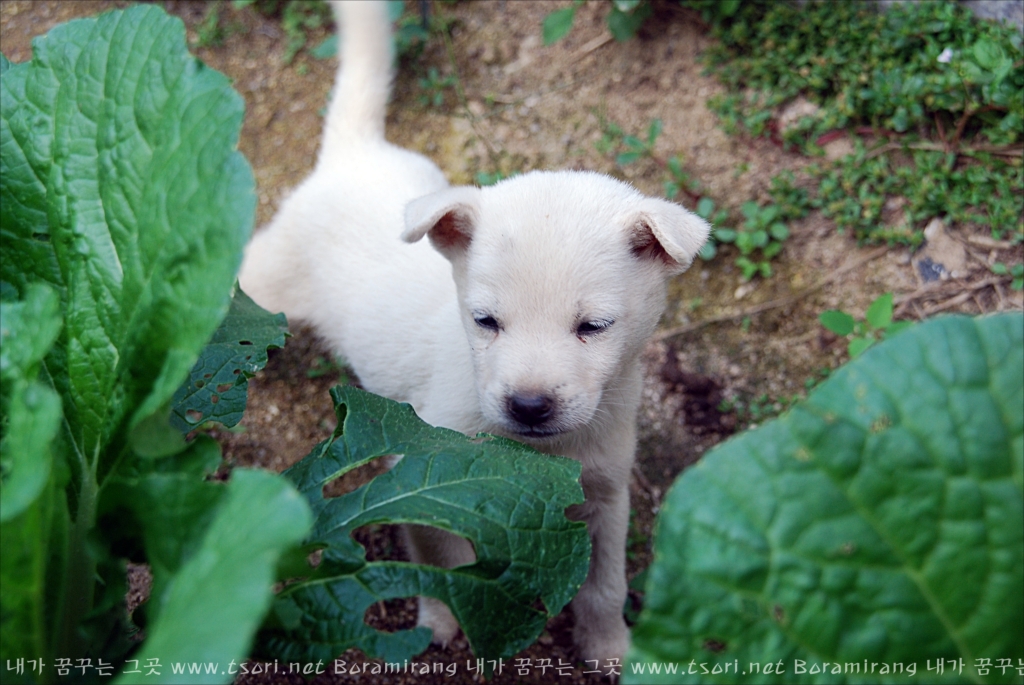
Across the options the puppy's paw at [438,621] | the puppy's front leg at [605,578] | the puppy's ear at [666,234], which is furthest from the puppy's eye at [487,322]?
the puppy's paw at [438,621]

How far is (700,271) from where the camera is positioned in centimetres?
394

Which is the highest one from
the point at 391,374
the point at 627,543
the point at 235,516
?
the point at 235,516

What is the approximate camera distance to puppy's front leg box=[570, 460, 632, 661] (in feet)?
9.86

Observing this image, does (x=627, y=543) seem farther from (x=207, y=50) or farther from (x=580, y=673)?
(x=207, y=50)

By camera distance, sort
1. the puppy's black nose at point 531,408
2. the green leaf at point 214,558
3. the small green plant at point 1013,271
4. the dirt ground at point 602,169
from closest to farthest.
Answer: the green leaf at point 214,558 < the puppy's black nose at point 531,408 < the small green plant at point 1013,271 < the dirt ground at point 602,169

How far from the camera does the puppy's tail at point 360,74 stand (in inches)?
149

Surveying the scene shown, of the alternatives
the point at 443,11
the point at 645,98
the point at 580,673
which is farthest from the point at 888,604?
the point at 443,11

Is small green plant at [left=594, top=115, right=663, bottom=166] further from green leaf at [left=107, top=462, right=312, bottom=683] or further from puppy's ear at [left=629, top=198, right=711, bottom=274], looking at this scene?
green leaf at [left=107, top=462, right=312, bottom=683]

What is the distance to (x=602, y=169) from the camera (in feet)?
13.7

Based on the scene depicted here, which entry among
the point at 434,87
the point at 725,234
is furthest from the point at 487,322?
the point at 434,87

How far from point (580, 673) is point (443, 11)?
11.3 ft

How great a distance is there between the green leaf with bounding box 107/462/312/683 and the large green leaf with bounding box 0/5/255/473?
0.18 m

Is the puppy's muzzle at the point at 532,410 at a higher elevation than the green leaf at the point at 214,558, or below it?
below

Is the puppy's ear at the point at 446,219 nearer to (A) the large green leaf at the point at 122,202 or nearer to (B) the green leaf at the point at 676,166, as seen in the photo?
(A) the large green leaf at the point at 122,202
